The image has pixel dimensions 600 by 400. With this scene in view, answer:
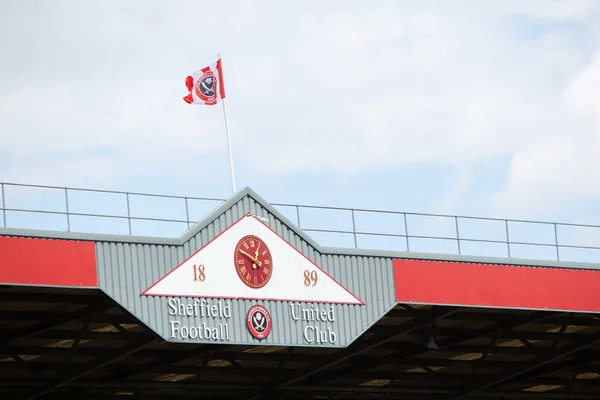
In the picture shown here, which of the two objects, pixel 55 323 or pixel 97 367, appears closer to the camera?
pixel 55 323

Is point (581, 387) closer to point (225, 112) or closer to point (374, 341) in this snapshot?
point (374, 341)

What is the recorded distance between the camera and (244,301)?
39.3 meters

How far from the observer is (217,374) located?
2007 inches

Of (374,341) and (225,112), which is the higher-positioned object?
(225,112)

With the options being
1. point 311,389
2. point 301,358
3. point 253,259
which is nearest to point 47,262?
point 253,259

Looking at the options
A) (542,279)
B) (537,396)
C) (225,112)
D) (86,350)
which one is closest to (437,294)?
(542,279)

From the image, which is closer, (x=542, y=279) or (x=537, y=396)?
(x=542, y=279)

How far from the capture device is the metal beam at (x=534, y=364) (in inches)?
2037

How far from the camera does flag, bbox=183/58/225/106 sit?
44625mm

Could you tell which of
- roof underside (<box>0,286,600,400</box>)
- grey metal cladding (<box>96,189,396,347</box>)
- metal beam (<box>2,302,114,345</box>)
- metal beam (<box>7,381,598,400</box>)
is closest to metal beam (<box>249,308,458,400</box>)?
roof underside (<box>0,286,600,400</box>)

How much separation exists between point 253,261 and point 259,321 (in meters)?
1.86

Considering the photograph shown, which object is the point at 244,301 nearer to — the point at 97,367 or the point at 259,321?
the point at 259,321

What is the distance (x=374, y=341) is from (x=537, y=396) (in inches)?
629

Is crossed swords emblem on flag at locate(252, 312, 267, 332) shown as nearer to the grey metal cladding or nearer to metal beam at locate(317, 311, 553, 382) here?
the grey metal cladding
